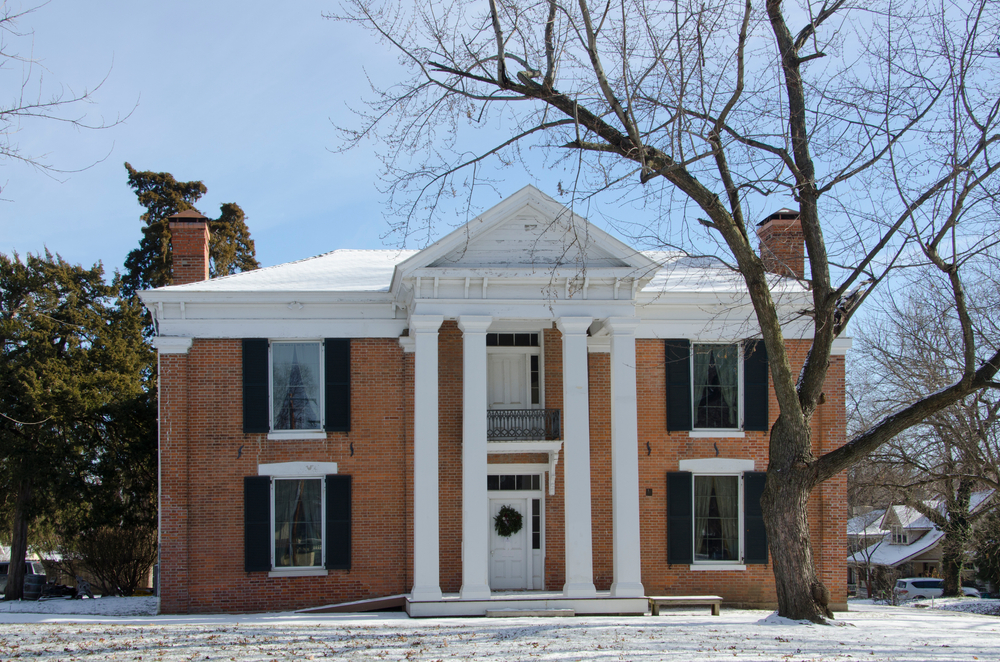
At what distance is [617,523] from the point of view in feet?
50.3

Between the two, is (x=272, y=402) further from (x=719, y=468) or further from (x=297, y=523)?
(x=719, y=468)

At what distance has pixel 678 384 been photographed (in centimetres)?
1708

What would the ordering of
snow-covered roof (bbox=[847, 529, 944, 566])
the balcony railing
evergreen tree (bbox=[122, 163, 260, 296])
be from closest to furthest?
the balcony railing, evergreen tree (bbox=[122, 163, 260, 296]), snow-covered roof (bbox=[847, 529, 944, 566])

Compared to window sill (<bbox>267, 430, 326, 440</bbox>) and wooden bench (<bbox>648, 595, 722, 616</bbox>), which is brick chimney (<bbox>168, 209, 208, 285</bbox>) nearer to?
window sill (<bbox>267, 430, 326, 440</bbox>)

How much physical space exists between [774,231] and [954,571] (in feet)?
62.9

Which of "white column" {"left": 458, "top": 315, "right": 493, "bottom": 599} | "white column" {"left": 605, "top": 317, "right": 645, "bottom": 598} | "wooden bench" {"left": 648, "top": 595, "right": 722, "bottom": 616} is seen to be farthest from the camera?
"white column" {"left": 605, "top": 317, "right": 645, "bottom": 598}

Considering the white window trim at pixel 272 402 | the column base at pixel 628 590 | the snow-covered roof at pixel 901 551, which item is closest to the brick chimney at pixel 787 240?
the column base at pixel 628 590

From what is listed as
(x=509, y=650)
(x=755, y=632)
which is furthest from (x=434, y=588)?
(x=755, y=632)

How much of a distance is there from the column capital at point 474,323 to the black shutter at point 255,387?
13.0 feet

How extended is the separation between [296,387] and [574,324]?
18.0 feet

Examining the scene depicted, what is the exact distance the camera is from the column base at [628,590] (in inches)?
Result: 590

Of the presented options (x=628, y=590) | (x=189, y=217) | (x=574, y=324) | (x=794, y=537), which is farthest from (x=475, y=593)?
(x=189, y=217)

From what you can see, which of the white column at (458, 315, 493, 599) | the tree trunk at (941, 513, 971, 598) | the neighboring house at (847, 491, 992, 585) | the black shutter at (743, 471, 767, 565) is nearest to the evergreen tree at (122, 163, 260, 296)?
the white column at (458, 315, 493, 599)

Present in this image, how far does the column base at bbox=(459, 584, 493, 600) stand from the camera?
1477 centimetres
